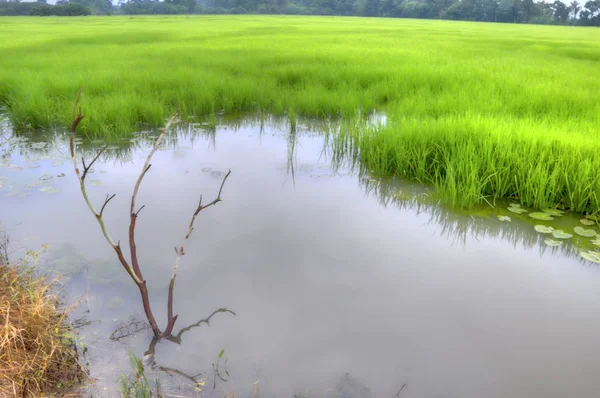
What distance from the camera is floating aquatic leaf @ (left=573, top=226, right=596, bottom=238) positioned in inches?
99.9

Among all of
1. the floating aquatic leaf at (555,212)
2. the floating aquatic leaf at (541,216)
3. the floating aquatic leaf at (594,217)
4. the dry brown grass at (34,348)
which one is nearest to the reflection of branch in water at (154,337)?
the dry brown grass at (34,348)

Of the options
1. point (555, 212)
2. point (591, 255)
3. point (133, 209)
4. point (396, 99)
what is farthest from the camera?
point (396, 99)

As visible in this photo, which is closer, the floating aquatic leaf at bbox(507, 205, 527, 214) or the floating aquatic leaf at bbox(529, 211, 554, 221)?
the floating aquatic leaf at bbox(529, 211, 554, 221)

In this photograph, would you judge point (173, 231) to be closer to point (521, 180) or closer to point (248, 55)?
point (521, 180)

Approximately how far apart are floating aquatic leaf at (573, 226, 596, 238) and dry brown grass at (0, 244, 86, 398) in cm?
262

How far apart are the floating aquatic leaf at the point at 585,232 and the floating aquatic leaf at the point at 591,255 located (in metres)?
0.21

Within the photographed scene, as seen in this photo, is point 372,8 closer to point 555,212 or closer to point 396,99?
point 396,99

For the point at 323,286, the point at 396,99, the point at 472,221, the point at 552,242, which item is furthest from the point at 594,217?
the point at 396,99

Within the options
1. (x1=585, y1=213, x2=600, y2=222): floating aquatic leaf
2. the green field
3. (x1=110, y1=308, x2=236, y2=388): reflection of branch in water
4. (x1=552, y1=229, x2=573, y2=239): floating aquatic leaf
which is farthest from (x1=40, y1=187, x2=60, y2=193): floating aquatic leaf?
(x1=585, y1=213, x2=600, y2=222): floating aquatic leaf

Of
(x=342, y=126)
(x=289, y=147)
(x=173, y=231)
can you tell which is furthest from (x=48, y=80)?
(x=173, y=231)

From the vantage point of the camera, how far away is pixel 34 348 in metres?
1.48

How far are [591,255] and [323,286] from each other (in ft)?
4.73

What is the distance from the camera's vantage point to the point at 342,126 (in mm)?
4309

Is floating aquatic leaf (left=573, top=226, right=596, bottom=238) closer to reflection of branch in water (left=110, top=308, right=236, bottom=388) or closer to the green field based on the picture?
the green field
